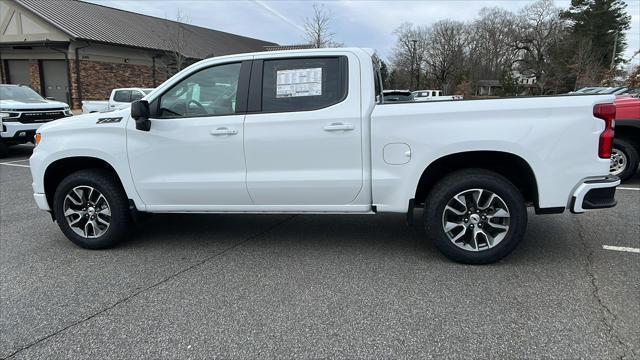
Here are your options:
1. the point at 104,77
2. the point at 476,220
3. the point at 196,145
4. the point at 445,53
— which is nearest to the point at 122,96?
the point at 104,77

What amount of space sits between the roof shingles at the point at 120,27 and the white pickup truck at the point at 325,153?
25.0m

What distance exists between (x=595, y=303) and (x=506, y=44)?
246ft

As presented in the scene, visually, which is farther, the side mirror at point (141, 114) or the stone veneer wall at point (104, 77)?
the stone veneer wall at point (104, 77)

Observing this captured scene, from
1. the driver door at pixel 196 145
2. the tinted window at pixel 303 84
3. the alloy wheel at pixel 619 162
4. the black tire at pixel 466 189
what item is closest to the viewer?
the black tire at pixel 466 189

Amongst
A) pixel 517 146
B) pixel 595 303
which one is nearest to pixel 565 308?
pixel 595 303

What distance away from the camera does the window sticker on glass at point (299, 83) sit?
4.08 m

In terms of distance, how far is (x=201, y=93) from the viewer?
4.31 metres

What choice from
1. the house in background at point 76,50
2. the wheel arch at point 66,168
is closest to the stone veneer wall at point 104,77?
the house in background at point 76,50

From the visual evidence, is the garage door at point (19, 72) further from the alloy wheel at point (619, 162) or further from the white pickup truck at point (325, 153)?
the alloy wheel at point (619, 162)

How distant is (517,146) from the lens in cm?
369

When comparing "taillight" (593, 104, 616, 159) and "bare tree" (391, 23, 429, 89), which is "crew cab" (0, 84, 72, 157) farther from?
"bare tree" (391, 23, 429, 89)

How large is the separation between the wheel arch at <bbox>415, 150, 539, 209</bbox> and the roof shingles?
26.7m

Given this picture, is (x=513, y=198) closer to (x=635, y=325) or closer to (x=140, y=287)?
(x=635, y=325)

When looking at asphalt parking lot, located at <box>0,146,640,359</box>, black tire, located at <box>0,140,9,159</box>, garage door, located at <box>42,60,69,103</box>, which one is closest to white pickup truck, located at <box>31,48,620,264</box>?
asphalt parking lot, located at <box>0,146,640,359</box>
